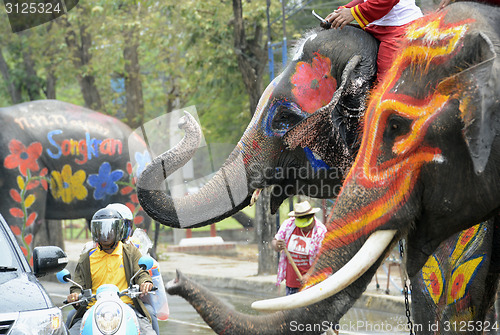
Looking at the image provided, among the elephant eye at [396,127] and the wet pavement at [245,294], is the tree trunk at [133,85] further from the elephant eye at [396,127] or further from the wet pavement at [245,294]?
the elephant eye at [396,127]

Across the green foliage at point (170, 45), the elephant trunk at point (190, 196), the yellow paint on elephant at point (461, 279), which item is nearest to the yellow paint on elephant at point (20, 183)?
the green foliage at point (170, 45)

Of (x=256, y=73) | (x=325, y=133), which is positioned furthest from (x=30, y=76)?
(x=325, y=133)

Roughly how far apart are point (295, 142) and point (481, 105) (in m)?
1.95

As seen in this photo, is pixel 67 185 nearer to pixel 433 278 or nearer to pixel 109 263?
pixel 109 263

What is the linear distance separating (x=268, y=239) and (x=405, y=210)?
10.8 metres

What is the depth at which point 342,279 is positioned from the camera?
348cm

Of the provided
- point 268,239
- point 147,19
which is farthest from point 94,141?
point 147,19

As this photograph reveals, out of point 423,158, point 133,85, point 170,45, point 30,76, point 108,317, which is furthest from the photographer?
point 133,85

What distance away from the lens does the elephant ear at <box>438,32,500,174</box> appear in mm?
3375

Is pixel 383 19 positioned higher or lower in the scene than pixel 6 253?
higher

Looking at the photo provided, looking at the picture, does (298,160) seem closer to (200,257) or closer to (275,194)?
(275,194)

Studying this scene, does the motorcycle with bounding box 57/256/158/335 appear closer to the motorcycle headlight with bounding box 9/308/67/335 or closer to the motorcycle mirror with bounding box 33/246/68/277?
the motorcycle mirror with bounding box 33/246/68/277

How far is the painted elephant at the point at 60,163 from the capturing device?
38.8 feet

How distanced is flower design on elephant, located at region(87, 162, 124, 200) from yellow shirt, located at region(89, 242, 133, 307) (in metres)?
6.33
